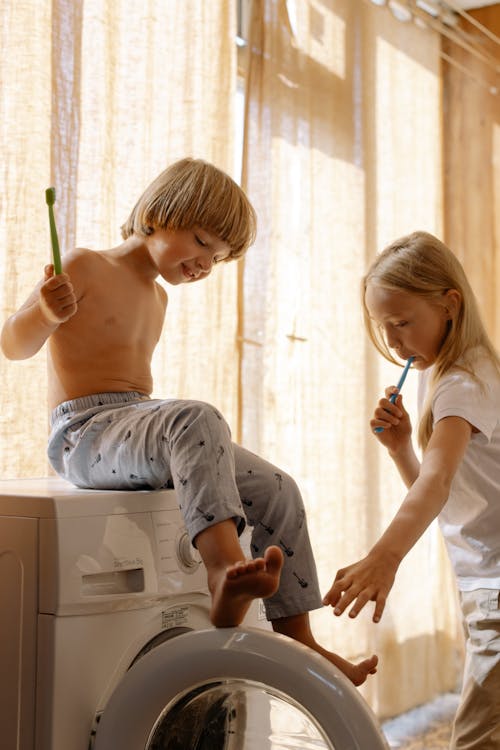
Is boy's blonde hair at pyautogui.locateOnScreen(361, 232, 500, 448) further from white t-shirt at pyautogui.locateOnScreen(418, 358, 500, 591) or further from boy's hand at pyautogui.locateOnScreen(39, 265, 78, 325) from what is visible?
boy's hand at pyautogui.locateOnScreen(39, 265, 78, 325)

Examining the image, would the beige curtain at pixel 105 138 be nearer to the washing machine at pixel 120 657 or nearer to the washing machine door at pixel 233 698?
the washing machine at pixel 120 657

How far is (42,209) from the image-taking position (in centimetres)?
145

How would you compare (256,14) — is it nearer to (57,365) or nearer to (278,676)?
(57,365)

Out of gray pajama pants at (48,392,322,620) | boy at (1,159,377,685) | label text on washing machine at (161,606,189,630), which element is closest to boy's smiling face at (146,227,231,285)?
boy at (1,159,377,685)

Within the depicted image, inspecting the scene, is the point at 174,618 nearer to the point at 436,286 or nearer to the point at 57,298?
the point at 57,298

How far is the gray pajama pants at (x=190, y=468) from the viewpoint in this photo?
3.40 ft

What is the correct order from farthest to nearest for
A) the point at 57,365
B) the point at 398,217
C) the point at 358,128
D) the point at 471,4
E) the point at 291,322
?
1. the point at 471,4
2. the point at 398,217
3. the point at 358,128
4. the point at 291,322
5. the point at 57,365

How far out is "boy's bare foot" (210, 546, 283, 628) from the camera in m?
0.94

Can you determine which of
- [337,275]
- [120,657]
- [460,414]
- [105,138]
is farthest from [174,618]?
[337,275]

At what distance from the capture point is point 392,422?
143cm

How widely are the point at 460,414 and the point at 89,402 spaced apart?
52 cm

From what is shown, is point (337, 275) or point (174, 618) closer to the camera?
point (174, 618)

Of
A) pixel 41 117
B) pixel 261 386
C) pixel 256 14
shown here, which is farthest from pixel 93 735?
pixel 256 14

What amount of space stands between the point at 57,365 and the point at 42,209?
0.30m
